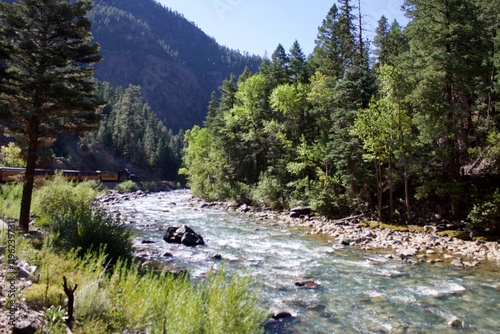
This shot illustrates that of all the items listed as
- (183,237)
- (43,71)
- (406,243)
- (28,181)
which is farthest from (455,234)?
(43,71)

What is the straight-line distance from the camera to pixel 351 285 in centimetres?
1091

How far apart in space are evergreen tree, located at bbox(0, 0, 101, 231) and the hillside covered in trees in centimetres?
1657

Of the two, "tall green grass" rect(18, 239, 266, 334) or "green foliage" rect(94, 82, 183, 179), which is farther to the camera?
"green foliage" rect(94, 82, 183, 179)

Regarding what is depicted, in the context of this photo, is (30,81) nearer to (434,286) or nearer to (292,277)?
(292,277)

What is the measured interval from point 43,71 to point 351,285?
44.0 feet

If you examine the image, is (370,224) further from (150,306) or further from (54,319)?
(54,319)

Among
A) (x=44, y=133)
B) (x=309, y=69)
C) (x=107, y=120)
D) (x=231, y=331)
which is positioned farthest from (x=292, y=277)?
(x=107, y=120)

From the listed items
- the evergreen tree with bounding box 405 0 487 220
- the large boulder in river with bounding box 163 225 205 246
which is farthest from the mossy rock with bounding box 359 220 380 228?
the large boulder in river with bounding box 163 225 205 246

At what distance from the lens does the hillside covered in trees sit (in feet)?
62.2

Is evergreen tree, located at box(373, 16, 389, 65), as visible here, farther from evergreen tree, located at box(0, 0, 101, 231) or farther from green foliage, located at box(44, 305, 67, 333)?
green foliage, located at box(44, 305, 67, 333)

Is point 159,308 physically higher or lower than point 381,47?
lower

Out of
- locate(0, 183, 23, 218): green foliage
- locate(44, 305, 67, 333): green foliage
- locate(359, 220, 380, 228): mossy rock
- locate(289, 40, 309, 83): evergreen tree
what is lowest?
locate(359, 220, 380, 228): mossy rock

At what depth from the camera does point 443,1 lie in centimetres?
1903

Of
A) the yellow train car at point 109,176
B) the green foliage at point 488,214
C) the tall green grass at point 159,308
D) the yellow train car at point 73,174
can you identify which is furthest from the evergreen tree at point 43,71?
the yellow train car at point 109,176
